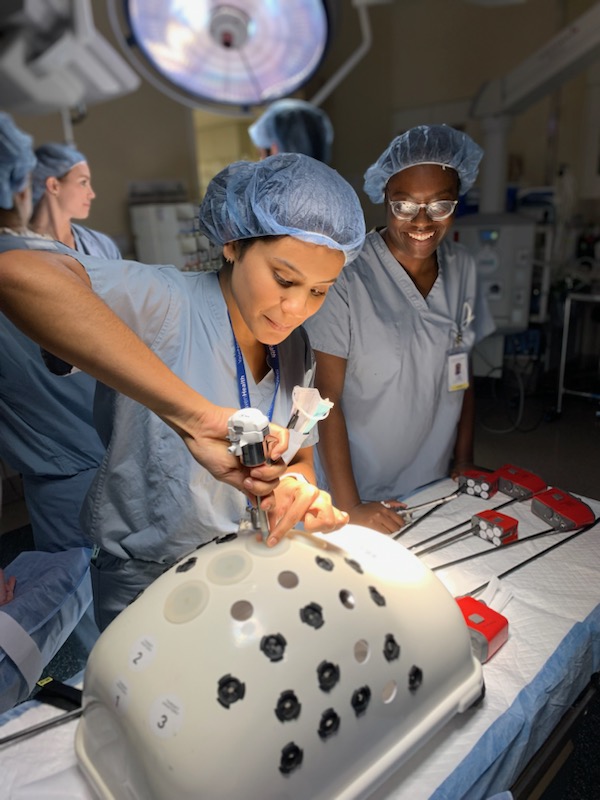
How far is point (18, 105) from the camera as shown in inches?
49.0

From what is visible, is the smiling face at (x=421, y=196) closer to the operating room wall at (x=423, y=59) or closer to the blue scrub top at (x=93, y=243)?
the operating room wall at (x=423, y=59)

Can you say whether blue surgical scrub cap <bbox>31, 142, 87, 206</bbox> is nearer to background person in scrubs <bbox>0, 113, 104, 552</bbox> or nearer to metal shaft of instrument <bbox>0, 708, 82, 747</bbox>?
background person in scrubs <bbox>0, 113, 104, 552</bbox>

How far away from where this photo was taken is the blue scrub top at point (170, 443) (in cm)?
99

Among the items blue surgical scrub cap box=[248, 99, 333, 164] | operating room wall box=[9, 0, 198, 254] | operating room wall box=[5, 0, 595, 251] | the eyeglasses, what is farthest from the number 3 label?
blue surgical scrub cap box=[248, 99, 333, 164]

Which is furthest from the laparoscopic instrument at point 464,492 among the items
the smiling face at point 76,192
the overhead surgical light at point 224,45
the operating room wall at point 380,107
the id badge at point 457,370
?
the smiling face at point 76,192

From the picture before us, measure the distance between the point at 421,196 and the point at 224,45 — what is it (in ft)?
1.79

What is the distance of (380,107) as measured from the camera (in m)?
2.43

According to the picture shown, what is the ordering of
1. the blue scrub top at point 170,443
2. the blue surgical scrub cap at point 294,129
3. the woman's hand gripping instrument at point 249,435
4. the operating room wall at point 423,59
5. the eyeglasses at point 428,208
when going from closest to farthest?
the woman's hand gripping instrument at point 249,435 → the blue scrub top at point 170,443 → the eyeglasses at point 428,208 → the blue surgical scrub cap at point 294,129 → the operating room wall at point 423,59

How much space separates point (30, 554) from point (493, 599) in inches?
47.6

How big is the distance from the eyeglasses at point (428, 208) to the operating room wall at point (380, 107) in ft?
0.24

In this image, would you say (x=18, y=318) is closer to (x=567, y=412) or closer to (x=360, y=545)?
(x=360, y=545)

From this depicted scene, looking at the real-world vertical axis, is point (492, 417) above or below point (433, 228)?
below

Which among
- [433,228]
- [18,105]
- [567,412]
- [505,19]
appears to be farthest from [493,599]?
[505,19]

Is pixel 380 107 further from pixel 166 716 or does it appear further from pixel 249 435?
Answer: pixel 166 716
